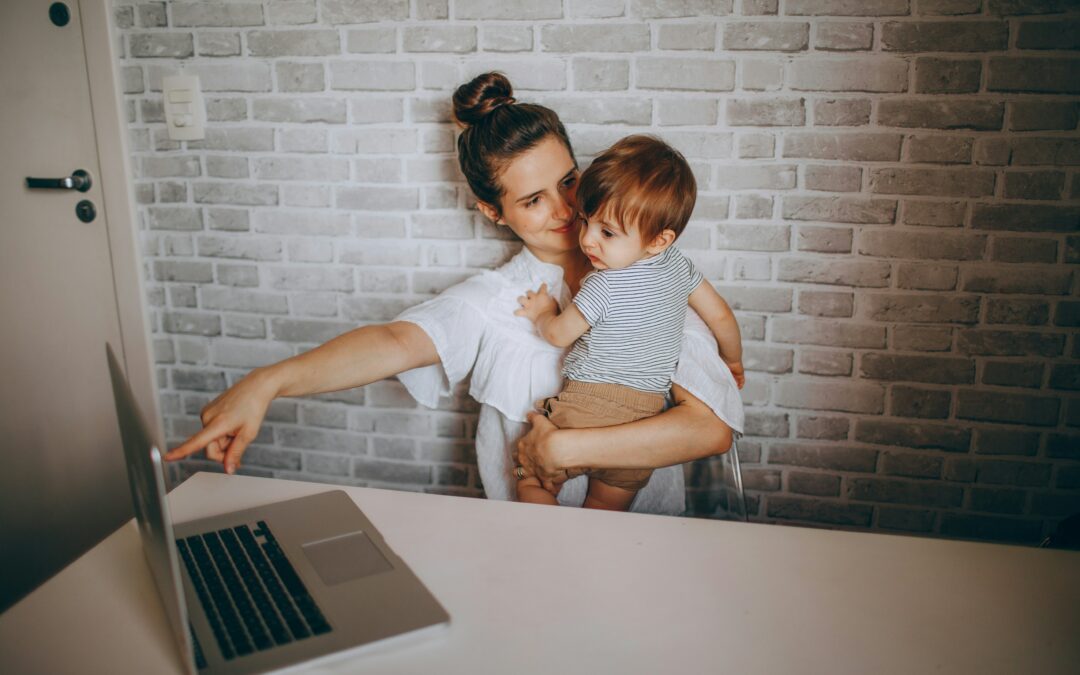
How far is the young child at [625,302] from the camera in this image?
149 centimetres

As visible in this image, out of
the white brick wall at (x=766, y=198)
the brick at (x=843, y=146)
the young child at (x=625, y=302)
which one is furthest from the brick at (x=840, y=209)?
the young child at (x=625, y=302)

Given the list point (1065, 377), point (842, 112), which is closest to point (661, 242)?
point (842, 112)

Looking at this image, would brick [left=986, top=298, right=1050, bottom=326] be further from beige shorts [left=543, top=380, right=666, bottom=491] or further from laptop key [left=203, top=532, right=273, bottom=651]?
laptop key [left=203, top=532, right=273, bottom=651]

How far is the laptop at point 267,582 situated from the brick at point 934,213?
5.25ft

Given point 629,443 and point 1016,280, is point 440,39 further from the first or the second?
point 1016,280

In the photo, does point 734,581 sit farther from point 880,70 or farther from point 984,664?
point 880,70

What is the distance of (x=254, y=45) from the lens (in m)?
2.07

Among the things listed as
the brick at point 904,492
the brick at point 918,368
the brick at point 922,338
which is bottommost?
the brick at point 904,492

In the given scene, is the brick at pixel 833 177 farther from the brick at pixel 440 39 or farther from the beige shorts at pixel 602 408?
the brick at pixel 440 39

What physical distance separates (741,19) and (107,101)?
200cm

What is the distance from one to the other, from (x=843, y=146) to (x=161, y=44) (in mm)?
2105

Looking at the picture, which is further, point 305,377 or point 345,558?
point 305,377

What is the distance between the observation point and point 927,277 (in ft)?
6.05

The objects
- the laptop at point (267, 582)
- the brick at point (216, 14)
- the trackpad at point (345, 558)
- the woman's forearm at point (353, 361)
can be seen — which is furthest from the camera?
the brick at point (216, 14)
